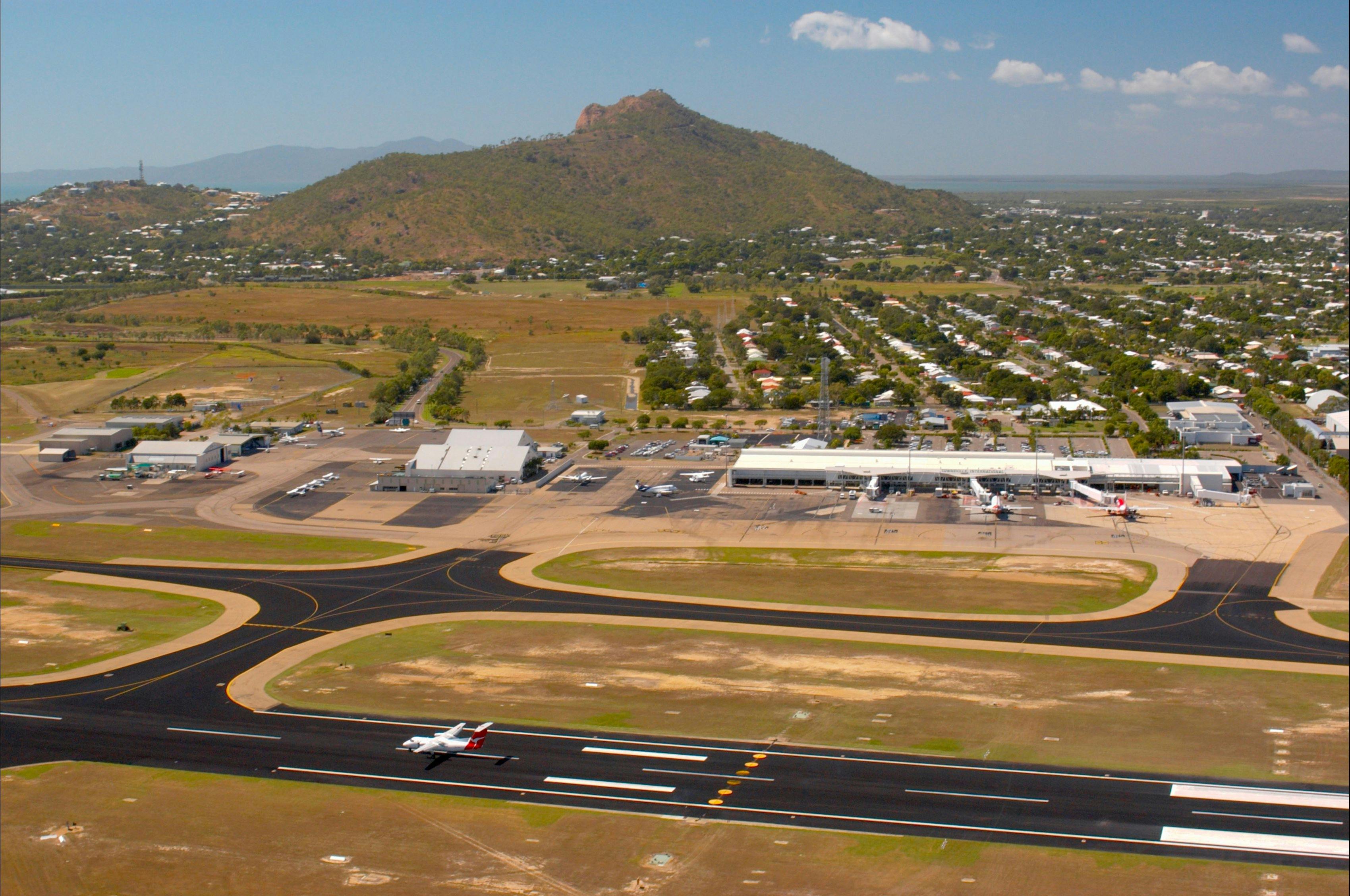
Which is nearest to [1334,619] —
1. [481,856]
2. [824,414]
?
[481,856]

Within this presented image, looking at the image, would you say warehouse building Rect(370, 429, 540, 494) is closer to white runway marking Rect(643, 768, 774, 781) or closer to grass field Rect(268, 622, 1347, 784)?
grass field Rect(268, 622, 1347, 784)

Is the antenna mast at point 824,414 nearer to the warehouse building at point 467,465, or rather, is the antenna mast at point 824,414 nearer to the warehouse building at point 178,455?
the warehouse building at point 467,465

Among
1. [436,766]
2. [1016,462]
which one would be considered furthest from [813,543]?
[436,766]

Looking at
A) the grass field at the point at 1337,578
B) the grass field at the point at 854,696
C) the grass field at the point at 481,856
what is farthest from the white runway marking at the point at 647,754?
the grass field at the point at 1337,578

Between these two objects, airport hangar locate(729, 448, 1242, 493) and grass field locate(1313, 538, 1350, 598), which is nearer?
grass field locate(1313, 538, 1350, 598)

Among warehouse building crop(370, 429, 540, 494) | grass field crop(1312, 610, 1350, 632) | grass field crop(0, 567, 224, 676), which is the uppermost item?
warehouse building crop(370, 429, 540, 494)

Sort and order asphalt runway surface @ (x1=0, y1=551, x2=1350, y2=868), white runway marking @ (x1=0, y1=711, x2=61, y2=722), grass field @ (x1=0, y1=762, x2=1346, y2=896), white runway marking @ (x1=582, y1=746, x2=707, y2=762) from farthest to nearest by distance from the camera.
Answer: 1. white runway marking @ (x1=0, y1=711, x2=61, y2=722)
2. white runway marking @ (x1=582, y1=746, x2=707, y2=762)
3. asphalt runway surface @ (x1=0, y1=551, x2=1350, y2=868)
4. grass field @ (x1=0, y1=762, x2=1346, y2=896)

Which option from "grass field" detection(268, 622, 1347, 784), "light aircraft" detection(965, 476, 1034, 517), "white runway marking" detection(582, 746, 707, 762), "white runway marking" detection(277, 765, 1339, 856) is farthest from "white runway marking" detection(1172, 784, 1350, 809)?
"light aircraft" detection(965, 476, 1034, 517)
